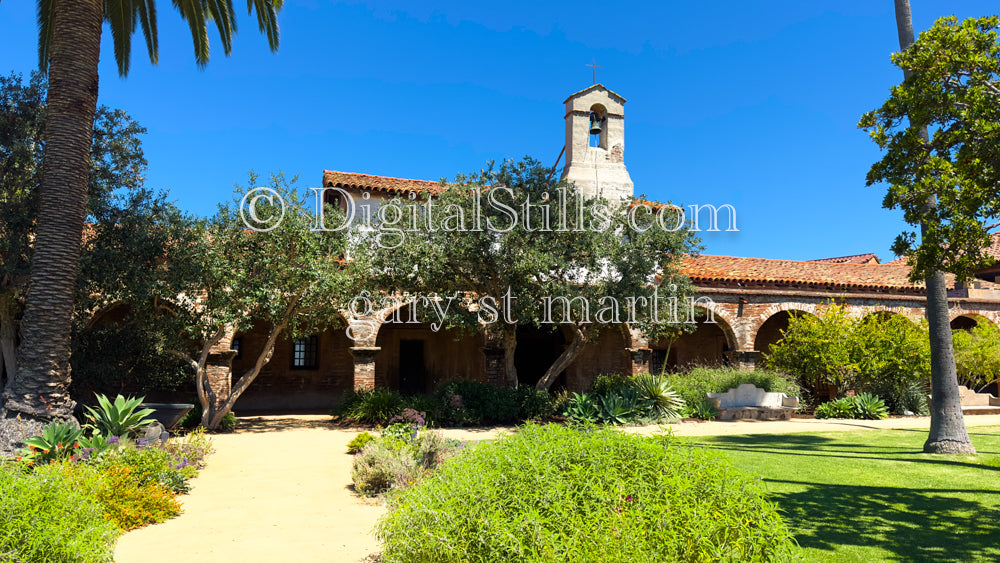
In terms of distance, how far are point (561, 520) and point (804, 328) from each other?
1658 centimetres

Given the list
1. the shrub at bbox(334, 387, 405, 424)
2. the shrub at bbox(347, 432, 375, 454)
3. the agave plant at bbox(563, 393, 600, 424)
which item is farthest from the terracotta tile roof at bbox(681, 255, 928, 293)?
the shrub at bbox(347, 432, 375, 454)

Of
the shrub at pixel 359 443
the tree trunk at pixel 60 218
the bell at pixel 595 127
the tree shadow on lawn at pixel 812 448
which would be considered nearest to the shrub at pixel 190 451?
the tree trunk at pixel 60 218

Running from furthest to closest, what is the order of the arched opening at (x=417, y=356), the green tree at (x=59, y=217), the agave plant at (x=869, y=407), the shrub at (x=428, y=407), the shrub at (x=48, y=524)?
the arched opening at (x=417, y=356), the agave plant at (x=869, y=407), the shrub at (x=428, y=407), the green tree at (x=59, y=217), the shrub at (x=48, y=524)

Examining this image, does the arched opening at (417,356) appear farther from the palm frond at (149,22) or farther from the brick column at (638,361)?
the palm frond at (149,22)

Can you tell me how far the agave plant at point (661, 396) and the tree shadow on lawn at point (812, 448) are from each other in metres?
3.64

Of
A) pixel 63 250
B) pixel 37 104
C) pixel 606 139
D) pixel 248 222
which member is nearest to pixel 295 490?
pixel 63 250

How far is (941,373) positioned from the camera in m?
9.64

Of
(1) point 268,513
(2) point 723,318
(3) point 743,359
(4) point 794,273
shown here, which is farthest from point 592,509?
(4) point 794,273

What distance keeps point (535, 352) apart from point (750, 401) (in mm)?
8329

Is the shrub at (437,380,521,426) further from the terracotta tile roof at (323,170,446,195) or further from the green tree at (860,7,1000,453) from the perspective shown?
the green tree at (860,7,1000,453)

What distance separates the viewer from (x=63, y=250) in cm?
902

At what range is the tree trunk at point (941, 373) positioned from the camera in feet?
30.4

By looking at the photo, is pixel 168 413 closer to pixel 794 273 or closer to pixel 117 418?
pixel 117 418

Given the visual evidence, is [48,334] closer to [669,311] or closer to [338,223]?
[338,223]
